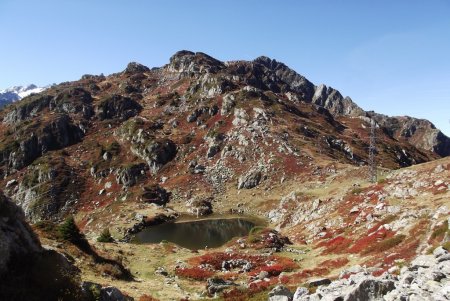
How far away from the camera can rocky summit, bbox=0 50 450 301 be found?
71.1ft

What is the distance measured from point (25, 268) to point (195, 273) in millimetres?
24309

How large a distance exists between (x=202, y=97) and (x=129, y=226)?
110923mm

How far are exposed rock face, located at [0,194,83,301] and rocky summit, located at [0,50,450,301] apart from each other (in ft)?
0.27

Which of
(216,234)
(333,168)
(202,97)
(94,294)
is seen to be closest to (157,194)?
(216,234)

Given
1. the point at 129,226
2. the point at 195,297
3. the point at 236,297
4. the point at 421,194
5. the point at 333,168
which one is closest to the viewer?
the point at 236,297

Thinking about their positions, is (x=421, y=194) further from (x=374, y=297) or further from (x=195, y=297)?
(x=374, y=297)

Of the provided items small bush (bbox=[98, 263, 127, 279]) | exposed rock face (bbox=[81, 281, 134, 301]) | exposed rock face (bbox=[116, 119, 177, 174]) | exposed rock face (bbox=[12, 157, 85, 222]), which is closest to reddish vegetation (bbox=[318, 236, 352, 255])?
small bush (bbox=[98, 263, 127, 279])

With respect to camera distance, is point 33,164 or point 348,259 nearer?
point 348,259

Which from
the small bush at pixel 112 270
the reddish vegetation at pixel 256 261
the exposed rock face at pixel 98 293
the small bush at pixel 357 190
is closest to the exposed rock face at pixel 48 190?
the reddish vegetation at pixel 256 261

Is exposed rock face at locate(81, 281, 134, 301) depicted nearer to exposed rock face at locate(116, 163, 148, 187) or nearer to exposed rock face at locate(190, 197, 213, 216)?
exposed rock face at locate(190, 197, 213, 216)

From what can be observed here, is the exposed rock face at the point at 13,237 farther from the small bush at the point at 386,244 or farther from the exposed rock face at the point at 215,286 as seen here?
the small bush at the point at 386,244

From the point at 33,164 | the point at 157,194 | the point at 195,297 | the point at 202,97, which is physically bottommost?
the point at 195,297

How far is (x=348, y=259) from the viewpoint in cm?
4212

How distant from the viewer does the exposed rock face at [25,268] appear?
17234mm
